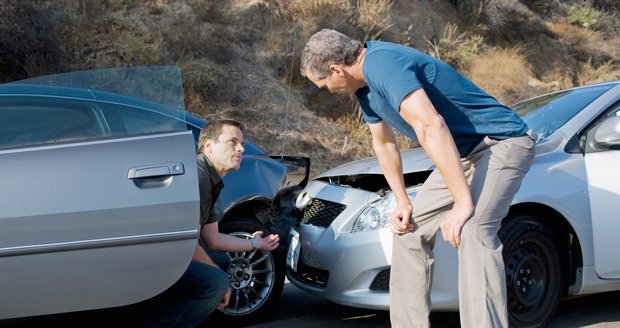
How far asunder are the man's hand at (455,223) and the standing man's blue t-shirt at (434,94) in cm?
34

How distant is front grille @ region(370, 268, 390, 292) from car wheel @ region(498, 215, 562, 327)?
66cm

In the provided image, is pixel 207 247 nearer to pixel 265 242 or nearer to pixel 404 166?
pixel 265 242

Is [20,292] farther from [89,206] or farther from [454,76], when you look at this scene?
[454,76]

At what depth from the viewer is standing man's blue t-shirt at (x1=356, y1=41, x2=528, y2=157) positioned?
3.60 metres

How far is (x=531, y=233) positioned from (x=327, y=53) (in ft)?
5.92

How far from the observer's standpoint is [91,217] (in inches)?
153

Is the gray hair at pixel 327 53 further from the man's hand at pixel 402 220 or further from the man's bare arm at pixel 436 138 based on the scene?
the man's hand at pixel 402 220

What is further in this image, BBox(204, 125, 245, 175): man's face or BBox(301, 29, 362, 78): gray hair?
BBox(204, 125, 245, 175): man's face

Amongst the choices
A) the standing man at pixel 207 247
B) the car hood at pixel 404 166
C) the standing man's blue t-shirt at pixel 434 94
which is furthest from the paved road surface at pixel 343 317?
the standing man's blue t-shirt at pixel 434 94

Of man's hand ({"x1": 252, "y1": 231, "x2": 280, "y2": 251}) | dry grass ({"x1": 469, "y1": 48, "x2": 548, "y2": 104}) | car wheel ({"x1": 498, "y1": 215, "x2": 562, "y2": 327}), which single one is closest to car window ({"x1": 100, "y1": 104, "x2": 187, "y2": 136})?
man's hand ({"x1": 252, "y1": 231, "x2": 280, "y2": 251})

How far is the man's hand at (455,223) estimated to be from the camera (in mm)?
3711

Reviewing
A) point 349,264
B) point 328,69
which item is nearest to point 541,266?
point 349,264

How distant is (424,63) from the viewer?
375 cm

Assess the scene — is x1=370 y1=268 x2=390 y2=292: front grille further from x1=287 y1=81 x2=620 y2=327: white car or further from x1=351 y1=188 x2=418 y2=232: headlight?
x1=351 y1=188 x2=418 y2=232: headlight
